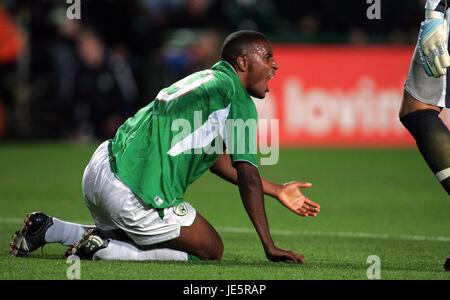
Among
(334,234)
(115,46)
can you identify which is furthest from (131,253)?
(115,46)

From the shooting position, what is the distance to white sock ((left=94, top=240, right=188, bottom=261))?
7.41 m

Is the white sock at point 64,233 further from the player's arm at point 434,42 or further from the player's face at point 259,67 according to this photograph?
the player's arm at point 434,42

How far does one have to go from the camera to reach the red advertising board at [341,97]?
61.8 ft

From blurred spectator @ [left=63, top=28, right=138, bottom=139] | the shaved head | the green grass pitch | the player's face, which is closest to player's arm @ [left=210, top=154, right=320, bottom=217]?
the green grass pitch

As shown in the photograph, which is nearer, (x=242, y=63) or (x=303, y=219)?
(x=242, y=63)

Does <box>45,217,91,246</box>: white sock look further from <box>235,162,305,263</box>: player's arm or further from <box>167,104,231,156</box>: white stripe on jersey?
<box>235,162,305,263</box>: player's arm

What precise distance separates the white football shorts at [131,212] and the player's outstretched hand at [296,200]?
0.68 metres

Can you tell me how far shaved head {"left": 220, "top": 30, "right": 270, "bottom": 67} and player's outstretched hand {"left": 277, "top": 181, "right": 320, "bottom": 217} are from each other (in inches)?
36.4

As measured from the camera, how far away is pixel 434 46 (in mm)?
7031
